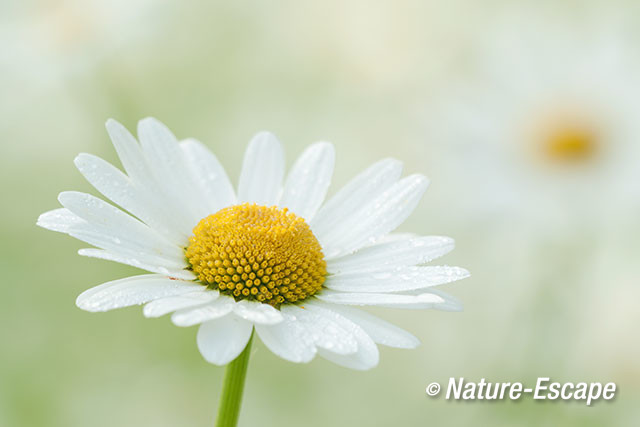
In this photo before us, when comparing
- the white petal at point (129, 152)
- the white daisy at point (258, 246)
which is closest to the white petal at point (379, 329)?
the white daisy at point (258, 246)

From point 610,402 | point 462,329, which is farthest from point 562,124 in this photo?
point 610,402

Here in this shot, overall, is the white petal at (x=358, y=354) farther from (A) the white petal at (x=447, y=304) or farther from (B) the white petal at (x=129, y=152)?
(B) the white petal at (x=129, y=152)

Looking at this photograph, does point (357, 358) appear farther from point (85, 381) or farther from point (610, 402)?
point (85, 381)

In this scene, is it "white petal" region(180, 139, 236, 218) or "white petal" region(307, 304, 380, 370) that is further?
"white petal" region(180, 139, 236, 218)

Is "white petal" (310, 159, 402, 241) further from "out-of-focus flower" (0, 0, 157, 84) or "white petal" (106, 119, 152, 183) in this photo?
"out-of-focus flower" (0, 0, 157, 84)

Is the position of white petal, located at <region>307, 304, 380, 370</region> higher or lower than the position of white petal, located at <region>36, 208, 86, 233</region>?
lower

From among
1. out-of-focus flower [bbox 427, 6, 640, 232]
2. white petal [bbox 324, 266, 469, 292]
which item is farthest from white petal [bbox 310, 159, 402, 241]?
out-of-focus flower [bbox 427, 6, 640, 232]
